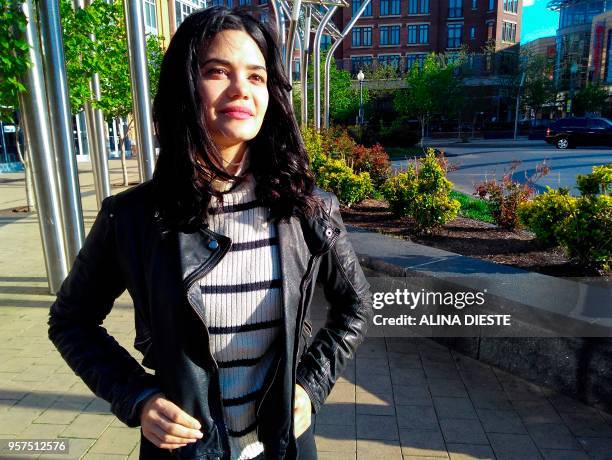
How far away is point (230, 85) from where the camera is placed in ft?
4.29

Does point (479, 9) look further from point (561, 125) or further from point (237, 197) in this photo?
point (237, 197)

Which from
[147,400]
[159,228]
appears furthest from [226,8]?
[147,400]

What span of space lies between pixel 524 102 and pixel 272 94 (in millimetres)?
50082

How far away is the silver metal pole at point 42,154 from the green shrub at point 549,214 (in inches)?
201

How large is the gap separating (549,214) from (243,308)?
431 cm

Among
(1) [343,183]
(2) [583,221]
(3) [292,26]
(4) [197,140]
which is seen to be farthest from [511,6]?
(4) [197,140]

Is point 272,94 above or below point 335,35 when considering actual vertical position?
below

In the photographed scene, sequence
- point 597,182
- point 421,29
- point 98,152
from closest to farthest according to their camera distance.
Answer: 1. point 597,182
2. point 98,152
3. point 421,29

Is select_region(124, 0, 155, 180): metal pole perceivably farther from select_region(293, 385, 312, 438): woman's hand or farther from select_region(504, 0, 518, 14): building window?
select_region(504, 0, 518, 14): building window

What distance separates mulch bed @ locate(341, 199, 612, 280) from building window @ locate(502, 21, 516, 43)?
55052 millimetres

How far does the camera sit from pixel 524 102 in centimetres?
4562

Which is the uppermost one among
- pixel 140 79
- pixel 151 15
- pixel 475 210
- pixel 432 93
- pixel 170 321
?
pixel 151 15

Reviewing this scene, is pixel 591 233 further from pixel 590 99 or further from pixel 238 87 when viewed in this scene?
pixel 590 99

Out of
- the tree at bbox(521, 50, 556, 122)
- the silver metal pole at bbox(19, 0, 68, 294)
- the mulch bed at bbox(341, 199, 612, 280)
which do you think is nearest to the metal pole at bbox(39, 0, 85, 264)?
the silver metal pole at bbox(19, 0, 68, 294)
